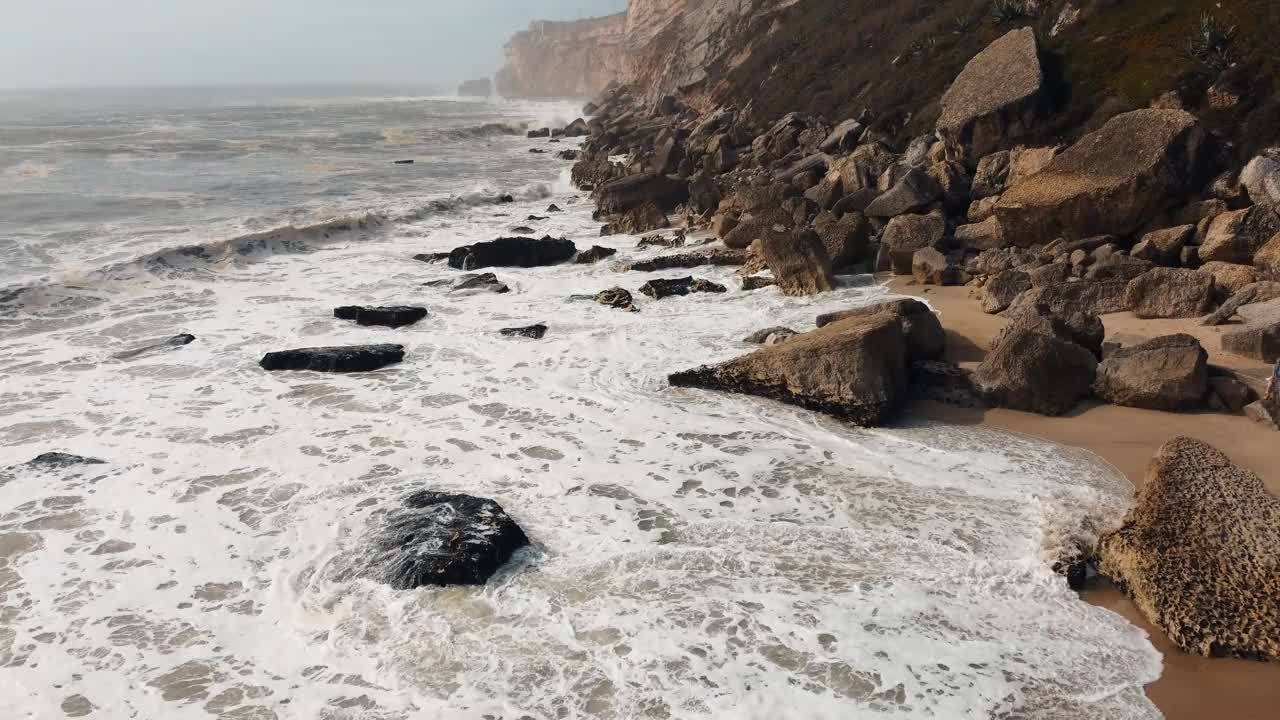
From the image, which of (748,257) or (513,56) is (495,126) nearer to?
(748,257)

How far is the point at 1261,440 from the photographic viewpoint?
7453mm

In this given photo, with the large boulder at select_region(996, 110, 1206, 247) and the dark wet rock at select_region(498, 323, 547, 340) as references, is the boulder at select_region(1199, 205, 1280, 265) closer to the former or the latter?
the large boulder at select_region(996, 110, 1206, 247)

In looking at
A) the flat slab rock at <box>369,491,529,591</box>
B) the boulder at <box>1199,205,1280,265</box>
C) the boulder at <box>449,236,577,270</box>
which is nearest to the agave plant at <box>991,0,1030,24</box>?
the boulder at <box>1199,205,1280,265</box>

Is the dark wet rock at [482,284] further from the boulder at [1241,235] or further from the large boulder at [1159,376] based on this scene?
the boulder at [1241,235]

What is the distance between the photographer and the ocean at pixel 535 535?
16.2ft

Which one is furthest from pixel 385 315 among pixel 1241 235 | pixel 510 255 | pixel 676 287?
pixel 1241 235

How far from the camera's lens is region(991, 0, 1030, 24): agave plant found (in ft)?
80.7

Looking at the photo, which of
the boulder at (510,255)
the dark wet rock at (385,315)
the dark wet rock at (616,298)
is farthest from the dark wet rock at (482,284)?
the dark wet rock at (616,298)

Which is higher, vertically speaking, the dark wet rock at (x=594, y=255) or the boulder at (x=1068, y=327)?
the boulder at (x=1068, y=327)

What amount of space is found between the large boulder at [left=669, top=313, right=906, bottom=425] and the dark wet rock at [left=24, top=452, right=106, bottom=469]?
6809 mm

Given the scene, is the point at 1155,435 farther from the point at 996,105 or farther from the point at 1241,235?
the point at 996,105

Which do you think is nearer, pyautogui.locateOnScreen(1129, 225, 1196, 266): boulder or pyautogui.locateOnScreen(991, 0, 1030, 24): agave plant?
pyautogui.locateOnScreen(1129, 225, 1196, 266): boulder

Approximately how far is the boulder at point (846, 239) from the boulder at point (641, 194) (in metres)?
8.25

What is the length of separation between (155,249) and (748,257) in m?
13.5
